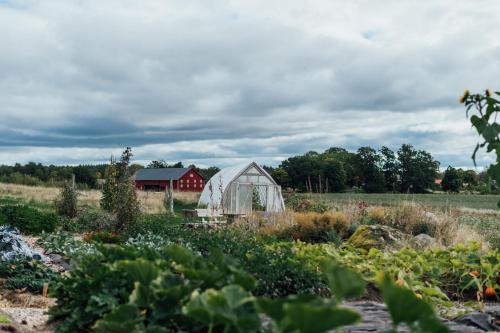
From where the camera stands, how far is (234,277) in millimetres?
2330

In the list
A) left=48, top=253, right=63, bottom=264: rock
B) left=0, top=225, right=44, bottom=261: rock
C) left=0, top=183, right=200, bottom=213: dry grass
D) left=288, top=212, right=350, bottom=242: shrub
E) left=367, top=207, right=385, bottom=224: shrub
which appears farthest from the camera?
left=0, top=183, right=200, bottom=213: dry grass

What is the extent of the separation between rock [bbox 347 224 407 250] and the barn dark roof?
35.3 m

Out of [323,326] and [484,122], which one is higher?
[484,122]

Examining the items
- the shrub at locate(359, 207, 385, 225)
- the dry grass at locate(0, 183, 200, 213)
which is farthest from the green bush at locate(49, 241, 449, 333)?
the dry grass at locate(0, 183, 200, 213)

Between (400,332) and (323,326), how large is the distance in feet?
5.50

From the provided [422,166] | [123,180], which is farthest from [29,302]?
[422,166]

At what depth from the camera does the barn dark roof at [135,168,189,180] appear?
4498 cm

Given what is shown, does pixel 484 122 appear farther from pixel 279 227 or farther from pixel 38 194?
pixel 38 194

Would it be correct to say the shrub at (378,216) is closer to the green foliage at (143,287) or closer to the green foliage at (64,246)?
the green foliage at (64,246)

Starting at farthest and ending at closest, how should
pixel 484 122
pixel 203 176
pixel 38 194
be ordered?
pixel 203 176 → pixel 38 194 → pixel 484 122

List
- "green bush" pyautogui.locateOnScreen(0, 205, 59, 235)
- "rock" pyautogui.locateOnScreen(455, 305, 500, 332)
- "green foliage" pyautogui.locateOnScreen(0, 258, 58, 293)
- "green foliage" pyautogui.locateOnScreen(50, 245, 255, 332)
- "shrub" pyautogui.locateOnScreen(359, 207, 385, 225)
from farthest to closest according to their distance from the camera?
"shrub" pyautogui.locateOnScreen(359, 207, 385, 225)
"green bush" pyautogui.locateOnScreen(0, 205, 59, 235)
"green foliage" pyautogui.locateOnScreen(0, 258, 58, 293)
"rock" pyautogui.locateOnScreen(455, 305, 500, 332)
"green foliage" pyautogui.locateOnScreen(50, 245, 255, 332)

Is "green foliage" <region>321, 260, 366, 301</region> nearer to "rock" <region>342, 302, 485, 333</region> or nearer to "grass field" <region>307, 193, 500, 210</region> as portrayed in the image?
"rock" <region>342, 302, 485, 333</region>

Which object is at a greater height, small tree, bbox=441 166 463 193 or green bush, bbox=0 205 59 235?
small tree, bbox=441 166 463 193

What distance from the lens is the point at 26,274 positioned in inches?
255
